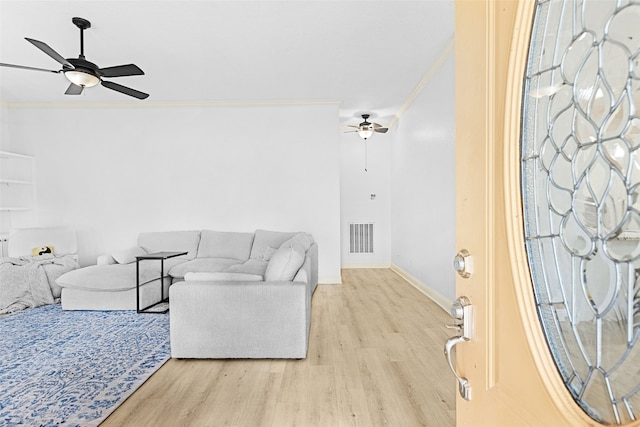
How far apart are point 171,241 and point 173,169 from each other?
115cm

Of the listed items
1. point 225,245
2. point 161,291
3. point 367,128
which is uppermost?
point 367,128

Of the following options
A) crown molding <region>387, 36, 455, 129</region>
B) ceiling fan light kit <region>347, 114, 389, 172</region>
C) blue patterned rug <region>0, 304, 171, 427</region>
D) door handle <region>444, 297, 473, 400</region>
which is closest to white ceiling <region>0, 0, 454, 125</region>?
crown molding <region>387, 36, 455, 129</region>

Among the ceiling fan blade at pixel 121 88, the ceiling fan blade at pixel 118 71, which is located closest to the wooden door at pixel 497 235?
the ceiling fan blade at pixel 118 71

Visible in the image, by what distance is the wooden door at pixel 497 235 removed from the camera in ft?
1.86

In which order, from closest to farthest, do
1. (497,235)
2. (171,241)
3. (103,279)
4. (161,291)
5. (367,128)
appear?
(497,235) < (103,279) < (161,291) < (171,241) < (367,128)

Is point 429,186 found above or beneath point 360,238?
above

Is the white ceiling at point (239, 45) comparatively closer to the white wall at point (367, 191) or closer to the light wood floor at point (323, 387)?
the white wall at point (367, 191)

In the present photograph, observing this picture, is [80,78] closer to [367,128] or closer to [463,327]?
[463,327]

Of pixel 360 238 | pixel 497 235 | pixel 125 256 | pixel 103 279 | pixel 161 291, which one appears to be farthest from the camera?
pixel 360 238

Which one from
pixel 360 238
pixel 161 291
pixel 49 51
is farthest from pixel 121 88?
pixel 360 238

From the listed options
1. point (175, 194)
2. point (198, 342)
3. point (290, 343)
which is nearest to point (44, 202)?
point (175, 194)

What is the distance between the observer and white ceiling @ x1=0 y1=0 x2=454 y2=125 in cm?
305

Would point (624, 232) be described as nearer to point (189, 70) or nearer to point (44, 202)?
point (189, 70)

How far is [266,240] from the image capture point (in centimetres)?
519
